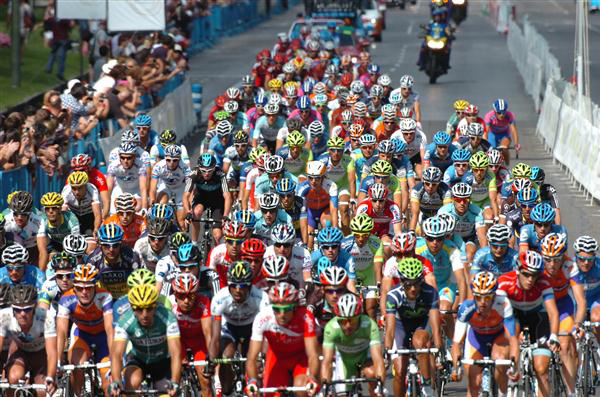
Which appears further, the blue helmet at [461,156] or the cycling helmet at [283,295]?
the blue helmet at [461,156]

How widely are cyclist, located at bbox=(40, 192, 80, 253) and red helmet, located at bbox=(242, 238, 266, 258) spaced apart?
3.05 meters

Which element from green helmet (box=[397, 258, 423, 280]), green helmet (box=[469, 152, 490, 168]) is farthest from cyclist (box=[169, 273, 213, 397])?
green helmet (box=[469, 152, 490, 168])

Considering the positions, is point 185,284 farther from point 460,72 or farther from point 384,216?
point 460,72

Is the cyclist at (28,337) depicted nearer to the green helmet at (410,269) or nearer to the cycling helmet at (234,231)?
the cycling helmet at (234,231)

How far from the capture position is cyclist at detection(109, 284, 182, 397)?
11.2 m

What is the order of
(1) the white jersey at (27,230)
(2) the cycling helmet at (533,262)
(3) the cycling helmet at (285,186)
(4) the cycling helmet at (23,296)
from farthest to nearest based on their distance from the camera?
(3) the cycling helmet at (285,186), (1) the white jersey at (27,230), (2) the cycling helmet at (533,262), (4) the cycling helmet at (23,296)

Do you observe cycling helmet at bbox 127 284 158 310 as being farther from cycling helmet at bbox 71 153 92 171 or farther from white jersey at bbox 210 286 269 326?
cycling helmet at bbox 71 153 92 171

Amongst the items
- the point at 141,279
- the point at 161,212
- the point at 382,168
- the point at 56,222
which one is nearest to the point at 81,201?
the point at 56,222

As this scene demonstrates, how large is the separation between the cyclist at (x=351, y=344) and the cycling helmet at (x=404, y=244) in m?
1.68

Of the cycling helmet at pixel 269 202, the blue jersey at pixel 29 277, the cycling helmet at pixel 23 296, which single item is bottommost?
the blue jersey at pixel 29 277

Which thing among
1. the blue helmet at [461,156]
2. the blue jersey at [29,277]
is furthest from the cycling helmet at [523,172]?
the blue jersey at [29,277]

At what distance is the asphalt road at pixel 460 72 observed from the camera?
2735 centimetres

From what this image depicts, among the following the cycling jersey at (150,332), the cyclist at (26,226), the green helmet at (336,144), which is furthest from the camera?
the green helmet at (336,144)

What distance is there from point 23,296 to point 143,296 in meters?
1.18
